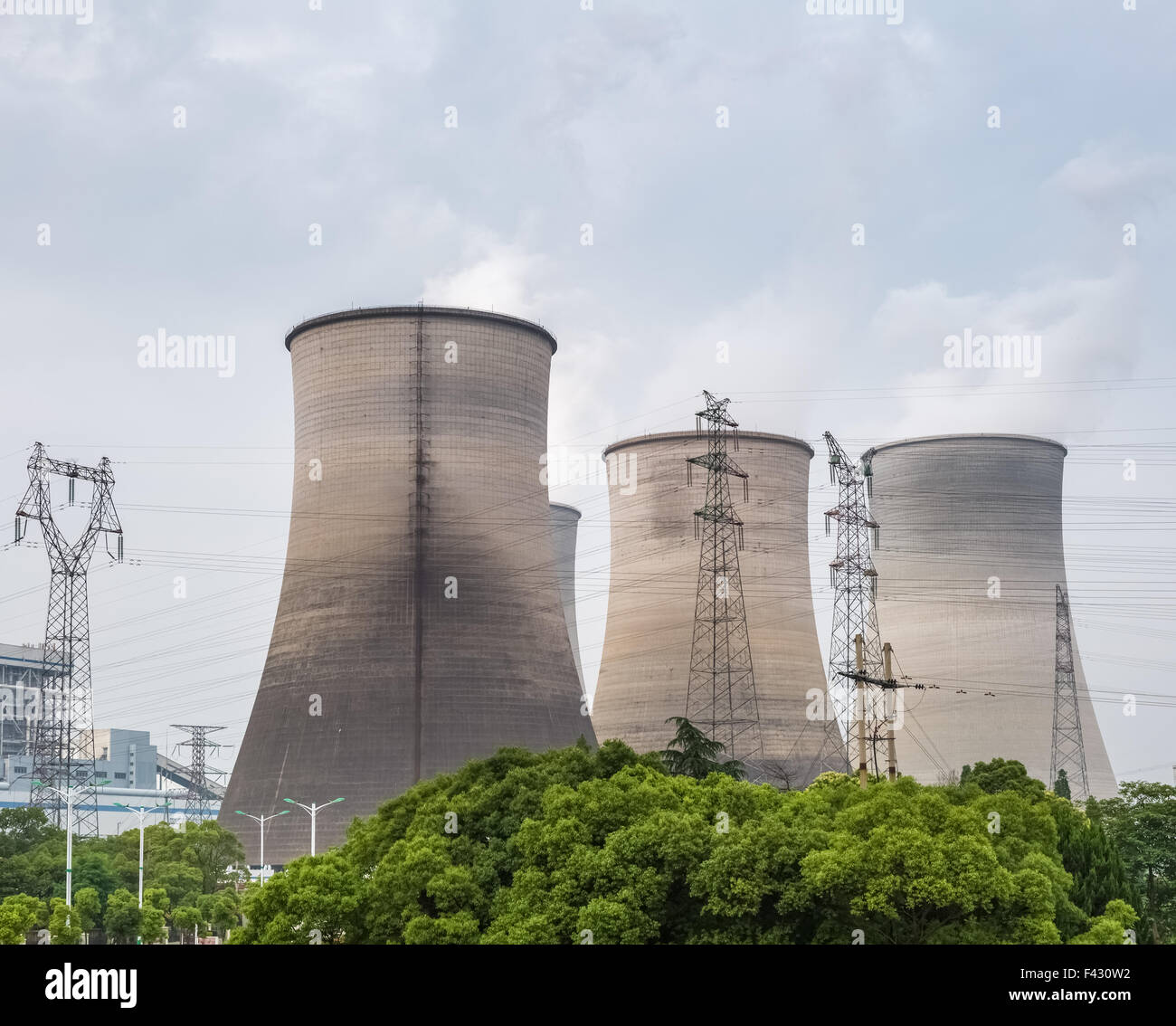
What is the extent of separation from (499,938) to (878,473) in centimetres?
3272

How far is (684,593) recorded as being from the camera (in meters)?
42.1

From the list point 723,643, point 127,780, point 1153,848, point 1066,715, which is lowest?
point 127,780

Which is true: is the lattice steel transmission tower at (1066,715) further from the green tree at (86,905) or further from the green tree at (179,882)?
the green tree at (86,905)

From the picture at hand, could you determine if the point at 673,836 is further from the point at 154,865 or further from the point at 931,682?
the point at 931,682

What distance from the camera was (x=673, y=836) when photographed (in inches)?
643

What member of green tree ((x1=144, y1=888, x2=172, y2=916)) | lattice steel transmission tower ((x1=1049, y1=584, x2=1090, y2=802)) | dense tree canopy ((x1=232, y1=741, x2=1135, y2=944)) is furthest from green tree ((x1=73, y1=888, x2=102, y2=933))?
lattice steel transmission tower ((x1=1049, y1=584, x2=1090, y2=802))

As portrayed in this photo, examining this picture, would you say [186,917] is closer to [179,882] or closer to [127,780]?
[179,882]

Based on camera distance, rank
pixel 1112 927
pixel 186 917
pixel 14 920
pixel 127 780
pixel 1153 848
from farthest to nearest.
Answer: pixel 127 780 → pixel 186 917 → pixel 1153 848 → pixel 14 920 → pixel 1112 927

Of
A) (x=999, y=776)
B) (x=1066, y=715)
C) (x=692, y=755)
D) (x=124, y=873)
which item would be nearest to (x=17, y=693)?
(x=124, y=873)

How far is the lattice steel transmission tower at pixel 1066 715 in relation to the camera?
139ft

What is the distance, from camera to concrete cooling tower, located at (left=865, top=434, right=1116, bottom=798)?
43125 mm

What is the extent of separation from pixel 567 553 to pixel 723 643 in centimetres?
1886

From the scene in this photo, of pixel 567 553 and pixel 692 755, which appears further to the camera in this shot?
pixel 567 553
